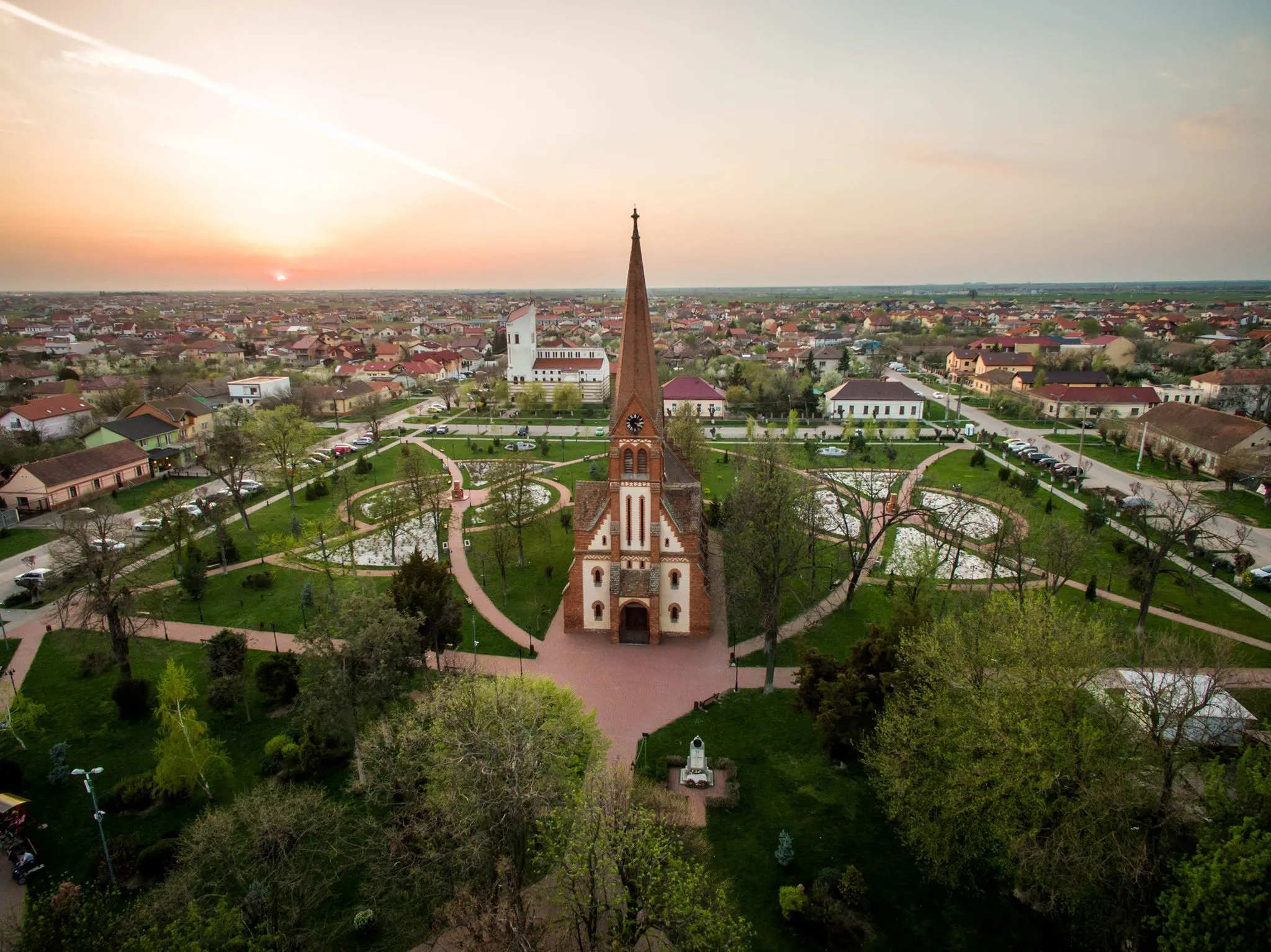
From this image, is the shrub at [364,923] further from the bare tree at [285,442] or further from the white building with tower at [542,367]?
the white building with tower at [542,367]

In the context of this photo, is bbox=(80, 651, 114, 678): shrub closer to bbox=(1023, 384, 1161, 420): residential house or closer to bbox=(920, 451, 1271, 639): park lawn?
bbox=(920, 451, 1271, 639): park lawn

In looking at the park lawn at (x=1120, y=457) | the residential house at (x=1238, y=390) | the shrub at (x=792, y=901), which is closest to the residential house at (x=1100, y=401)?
the park lawn at (x=1120, y=457)

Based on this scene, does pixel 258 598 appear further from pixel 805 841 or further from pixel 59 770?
pixel 805 841

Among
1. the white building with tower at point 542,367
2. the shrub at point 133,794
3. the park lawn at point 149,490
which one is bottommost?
the shrub at point 133,794

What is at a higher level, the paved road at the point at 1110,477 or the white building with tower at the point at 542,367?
the white building with tower at the point at 542,367

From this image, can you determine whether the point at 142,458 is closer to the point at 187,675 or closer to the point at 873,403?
the point at 187,675

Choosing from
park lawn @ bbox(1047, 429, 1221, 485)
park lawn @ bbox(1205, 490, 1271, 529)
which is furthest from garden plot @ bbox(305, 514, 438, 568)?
park lawn @ bbox(1047, 429, 1221, 485)
